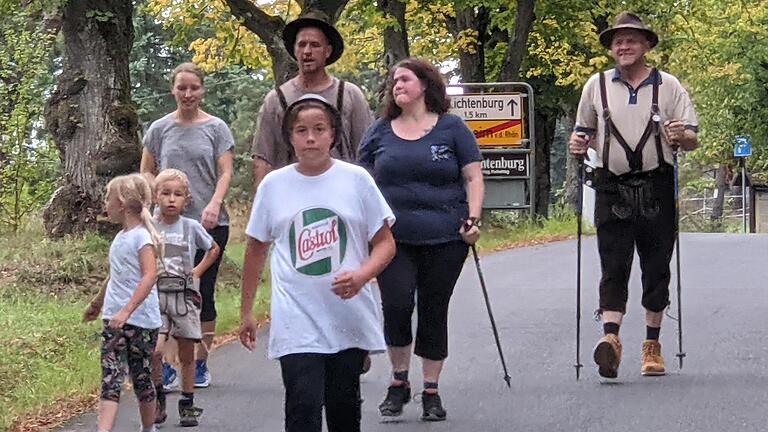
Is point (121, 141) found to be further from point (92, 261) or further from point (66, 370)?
point (66, 370)

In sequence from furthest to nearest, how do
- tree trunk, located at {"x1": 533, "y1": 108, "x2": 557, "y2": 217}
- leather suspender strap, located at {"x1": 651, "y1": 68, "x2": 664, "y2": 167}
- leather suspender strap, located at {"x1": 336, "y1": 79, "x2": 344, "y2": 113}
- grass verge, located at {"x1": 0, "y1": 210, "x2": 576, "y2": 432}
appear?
tree trunk, located at {"x1": 533, "y1": 108, "x2": 557, "y2": 217}, leather suspender strap, located at {"x1": 651, "y1": 68, "x2": 664, "y2": 167}, grass verge, located at {"x1": 0, "y1": 210, "x2": 576, "y2": 432}, leather suspender strap, located at {"x1": 336, "y1": 79, "x2": 344, "y2": 113}

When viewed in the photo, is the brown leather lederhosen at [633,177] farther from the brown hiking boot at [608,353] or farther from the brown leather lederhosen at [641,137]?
the brown hiking boot at [608,353]

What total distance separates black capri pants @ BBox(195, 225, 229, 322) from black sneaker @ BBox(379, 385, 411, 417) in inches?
59.3

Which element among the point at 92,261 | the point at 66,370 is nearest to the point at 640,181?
the point at 66,370

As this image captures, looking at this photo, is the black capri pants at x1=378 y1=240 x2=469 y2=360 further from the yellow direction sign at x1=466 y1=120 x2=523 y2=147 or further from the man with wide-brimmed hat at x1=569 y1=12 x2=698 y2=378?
the yellow direction sign at x1=466 y1=120 x2=523 y2=147

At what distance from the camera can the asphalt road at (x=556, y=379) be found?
25.2 ft

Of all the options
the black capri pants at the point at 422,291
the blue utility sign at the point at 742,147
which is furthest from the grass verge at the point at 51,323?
the blue utility sign at the point at 742,147

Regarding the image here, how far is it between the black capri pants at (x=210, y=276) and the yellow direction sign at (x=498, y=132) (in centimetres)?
1510

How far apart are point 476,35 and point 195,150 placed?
24450 mm

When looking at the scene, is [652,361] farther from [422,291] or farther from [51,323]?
[51,323]

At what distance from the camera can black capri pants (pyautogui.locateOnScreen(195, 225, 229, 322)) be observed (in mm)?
8805

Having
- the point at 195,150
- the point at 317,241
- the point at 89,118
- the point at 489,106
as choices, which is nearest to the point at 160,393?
the point at 195,150

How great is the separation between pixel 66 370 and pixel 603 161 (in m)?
3.58

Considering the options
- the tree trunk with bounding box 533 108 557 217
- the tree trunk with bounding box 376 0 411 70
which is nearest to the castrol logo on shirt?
the tree trunk with bounding box 376 0 411 70
